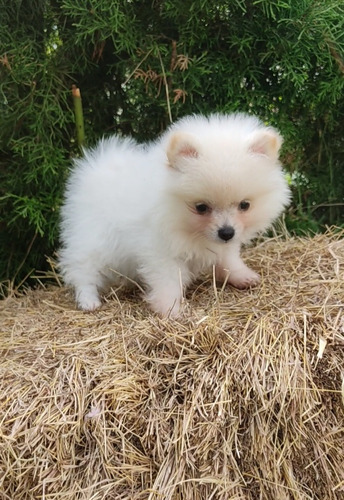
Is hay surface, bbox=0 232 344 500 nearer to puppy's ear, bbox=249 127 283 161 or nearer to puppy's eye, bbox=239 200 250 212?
puppy's eye, bbox=239 200 250 212

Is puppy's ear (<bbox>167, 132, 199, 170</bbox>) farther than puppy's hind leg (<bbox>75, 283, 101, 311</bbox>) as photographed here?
No

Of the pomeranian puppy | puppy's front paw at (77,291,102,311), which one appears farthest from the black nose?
puppy's front paw at (77,291,102,311)

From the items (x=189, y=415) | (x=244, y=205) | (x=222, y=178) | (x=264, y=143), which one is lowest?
(x=189, y=415)

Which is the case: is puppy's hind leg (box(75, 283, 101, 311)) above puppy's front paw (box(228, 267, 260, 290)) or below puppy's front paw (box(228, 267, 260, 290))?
below

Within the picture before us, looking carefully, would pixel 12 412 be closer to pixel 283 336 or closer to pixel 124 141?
pixel 283 336

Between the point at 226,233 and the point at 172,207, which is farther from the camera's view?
the point at 172,207

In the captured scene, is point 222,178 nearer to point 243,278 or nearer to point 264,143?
point 264,143

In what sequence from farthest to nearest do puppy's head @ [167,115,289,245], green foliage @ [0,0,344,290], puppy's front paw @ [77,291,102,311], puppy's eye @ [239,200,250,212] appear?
green foliage @ [0,0,344,290], puppy's front paw @ [77,291,102,311], puppy's eye @ [239,200,250,212], puppy's head @ [167,115,289,245]

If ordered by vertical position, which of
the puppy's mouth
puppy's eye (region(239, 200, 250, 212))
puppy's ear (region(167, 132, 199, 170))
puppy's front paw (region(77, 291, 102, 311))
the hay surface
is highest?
puppy's ear (region(167, 132, 199, 170))

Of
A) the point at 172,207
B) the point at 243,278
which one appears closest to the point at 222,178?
the point at 172,207
